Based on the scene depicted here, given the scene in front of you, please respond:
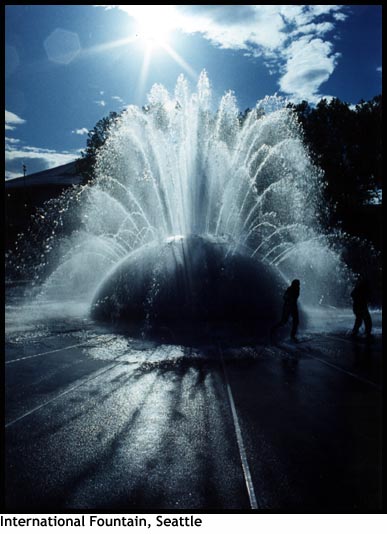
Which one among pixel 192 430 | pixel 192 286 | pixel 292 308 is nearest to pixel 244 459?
pixel 192 430

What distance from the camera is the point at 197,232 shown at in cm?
1914

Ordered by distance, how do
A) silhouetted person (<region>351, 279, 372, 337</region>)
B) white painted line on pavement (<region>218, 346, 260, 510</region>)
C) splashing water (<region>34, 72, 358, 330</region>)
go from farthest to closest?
splashing water (<region>34, 72, 358, 330</region>) → silhouetted person (<region>351, 279, 372, 337</region>) → white painted line on pavement (<region>218, 346, 260, 510</region>)

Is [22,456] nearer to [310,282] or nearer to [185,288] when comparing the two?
[185,288]

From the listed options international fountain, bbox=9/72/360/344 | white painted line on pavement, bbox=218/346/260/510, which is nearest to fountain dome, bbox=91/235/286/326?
international fountain, bbox=9/72/360/344

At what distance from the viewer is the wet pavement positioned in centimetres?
390

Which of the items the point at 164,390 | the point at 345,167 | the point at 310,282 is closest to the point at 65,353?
the point at 164,390

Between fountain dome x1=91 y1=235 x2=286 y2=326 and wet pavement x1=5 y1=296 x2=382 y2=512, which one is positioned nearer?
wet pavement x1=5 y1=296 x2=382 y2=512

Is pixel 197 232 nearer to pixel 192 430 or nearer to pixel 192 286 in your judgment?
pixel 192 286

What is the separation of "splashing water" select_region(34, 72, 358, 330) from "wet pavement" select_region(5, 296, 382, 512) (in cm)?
461

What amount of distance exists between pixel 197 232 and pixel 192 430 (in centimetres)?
1440

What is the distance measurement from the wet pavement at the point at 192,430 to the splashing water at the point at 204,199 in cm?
461

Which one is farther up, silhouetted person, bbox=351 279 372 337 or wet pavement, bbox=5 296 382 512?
silhouetted person, bbox=351 279 372 337

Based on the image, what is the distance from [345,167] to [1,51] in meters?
41.7

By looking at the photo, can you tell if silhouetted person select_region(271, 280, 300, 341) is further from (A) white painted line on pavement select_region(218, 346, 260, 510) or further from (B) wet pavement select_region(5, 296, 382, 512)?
(A) white painted line on pavement select_region(218, 346, 260, 510)
